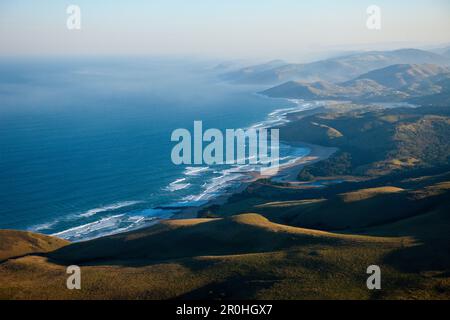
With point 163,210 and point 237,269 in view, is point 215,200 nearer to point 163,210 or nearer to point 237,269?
point 163,210

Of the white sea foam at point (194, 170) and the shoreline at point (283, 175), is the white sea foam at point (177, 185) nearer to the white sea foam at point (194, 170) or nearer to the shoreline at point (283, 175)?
the white sea foam at point (194, 170)

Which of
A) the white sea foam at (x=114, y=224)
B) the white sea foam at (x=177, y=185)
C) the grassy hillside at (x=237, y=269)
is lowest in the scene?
the white sea foam at (x=114, y=224)

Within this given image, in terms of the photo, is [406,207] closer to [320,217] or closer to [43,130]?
[320,217]

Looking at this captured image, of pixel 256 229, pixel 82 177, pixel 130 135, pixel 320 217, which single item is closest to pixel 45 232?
pixel 82 177

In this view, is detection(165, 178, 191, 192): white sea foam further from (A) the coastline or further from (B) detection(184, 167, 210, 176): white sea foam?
(B) detection(184, 167, 210, 176): white sea foam

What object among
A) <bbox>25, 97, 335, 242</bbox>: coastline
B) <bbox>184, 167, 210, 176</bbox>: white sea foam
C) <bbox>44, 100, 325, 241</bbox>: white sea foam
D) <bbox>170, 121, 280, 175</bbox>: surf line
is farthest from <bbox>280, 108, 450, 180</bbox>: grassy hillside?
<bbox>184, 167, 210, 176</bbox>: white sea foam

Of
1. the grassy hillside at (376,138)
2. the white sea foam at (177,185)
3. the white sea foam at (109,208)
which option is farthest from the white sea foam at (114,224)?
the grassy hillside at (376,138)

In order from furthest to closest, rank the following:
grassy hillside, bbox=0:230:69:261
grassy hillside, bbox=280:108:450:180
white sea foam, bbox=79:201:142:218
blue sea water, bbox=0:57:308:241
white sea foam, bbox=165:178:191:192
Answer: grassy hillside, bbox=280:108:450:180 → white sea foam, bbox=165:178:191:192 → white sea foam, bbox=79:201:142:218 → blue sea water, bbox=0:57:308:241 → grassy hillside, bbox=0:230:69:261

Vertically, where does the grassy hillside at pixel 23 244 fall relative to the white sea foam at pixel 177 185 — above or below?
above
